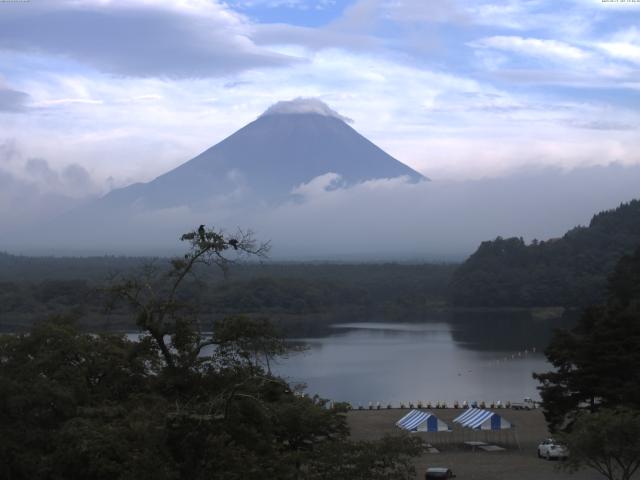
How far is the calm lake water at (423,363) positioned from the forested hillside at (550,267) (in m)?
9.89

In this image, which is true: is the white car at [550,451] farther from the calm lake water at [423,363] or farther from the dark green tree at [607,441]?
the calm lake water at [423,363]

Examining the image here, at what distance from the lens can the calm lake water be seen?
21219 millimetres

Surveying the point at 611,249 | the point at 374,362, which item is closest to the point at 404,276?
the point at 611,249

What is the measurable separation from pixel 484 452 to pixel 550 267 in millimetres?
41925

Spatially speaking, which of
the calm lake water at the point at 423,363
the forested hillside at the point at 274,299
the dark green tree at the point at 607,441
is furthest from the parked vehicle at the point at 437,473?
the forested hillside at the point at 274,299

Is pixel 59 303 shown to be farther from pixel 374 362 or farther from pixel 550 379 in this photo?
pixel 550 379

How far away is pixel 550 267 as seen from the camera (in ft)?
174

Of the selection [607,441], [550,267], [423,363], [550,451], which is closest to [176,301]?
[607,441]

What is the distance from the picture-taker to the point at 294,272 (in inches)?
2749

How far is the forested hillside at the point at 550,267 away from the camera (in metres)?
49.3

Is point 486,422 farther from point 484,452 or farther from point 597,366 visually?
point 597,366

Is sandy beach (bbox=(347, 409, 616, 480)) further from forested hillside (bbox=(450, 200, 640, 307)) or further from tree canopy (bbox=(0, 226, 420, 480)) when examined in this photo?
forested hillside (bbox=(450, 200, 640, 307))

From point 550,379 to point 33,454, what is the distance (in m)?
8.18

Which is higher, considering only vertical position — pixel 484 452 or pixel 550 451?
pixel 550 451
